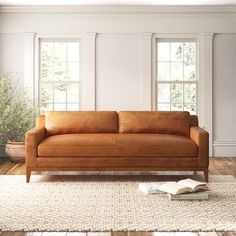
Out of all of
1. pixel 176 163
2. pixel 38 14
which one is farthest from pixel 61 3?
pixel 176 163

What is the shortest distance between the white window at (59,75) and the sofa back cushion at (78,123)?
1.41 metres

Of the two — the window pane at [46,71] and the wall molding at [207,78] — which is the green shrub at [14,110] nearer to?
the window pane at [46,71]

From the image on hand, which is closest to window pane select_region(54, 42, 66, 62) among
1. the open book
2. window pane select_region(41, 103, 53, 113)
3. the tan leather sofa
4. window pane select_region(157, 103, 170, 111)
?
window pane select_region(41, 103, 53, 113)

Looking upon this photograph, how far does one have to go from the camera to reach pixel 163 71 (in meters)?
7.24

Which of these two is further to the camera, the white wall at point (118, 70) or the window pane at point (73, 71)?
the window pane at point (73, 71)

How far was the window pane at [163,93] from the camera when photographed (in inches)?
286

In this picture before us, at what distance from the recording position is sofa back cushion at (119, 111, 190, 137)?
5789 millimetres

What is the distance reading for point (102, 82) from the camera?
713 centimetres

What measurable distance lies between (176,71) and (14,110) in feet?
8.91

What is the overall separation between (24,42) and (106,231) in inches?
181

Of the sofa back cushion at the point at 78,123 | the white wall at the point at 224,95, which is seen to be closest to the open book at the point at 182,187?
the sofa back cushion at the point at 78,123

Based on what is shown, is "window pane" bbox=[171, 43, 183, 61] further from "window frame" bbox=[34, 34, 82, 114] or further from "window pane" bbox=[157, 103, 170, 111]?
"window frame" bbox=[34, 34, 82, 114]

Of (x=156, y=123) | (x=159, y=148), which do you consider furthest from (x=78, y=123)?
(x=159, y=148)

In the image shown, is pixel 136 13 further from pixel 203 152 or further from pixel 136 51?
pixel 203 152
